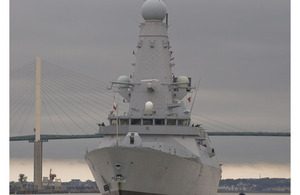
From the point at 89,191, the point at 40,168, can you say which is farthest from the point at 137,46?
the point at 89,191

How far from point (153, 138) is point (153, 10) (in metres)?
9.38

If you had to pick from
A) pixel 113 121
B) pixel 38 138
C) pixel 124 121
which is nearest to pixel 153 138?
pixel 124 121

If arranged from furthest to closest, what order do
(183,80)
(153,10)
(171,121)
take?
(183,80)
(153,10)
(171,121)

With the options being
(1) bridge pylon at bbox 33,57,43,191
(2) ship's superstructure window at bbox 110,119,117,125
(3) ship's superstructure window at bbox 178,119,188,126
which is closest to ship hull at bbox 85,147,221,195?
(3) ship's superstructure window at bbox 178,119,188,126

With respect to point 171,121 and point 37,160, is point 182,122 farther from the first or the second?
point 37,160

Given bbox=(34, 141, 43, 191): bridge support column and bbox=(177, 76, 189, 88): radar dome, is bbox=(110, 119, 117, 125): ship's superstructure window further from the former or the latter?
bbox=(34, 141, 43, 191): bridge support column

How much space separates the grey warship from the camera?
60.2 meters

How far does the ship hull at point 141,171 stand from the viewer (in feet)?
196

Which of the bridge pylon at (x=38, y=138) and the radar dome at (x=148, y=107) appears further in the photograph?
the bridge pylon at (x=38, y=138)

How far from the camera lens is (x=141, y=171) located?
198ft

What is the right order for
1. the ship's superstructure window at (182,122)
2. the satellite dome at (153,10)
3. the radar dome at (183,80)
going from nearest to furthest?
the ship's superstructure window at (182,122) < the satellite dome at (153,10) < the radar dome at (183,80)

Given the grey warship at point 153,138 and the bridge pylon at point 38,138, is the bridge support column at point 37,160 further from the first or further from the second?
the grey warship at point 153,138

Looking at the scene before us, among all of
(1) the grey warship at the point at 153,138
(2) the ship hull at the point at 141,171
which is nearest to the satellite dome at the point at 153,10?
(1) the grey warship at the point at 153,138

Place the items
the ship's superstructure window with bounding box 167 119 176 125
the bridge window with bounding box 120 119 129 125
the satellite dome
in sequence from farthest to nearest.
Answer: the satellite dome, the bridge window with bounding box 120 119 129 125, the ship's superstructure window with bounding box 167 119 176 125
